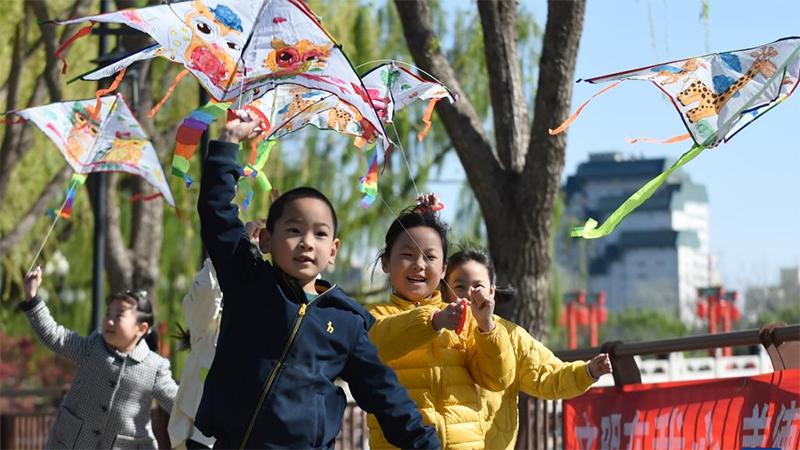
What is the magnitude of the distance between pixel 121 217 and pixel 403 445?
13747mm

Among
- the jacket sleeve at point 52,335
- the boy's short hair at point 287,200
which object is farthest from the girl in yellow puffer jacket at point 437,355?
the jacket sleeve at point 52,335

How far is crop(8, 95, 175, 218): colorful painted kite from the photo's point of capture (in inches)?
301

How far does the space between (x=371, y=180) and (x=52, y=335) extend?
2.18 m

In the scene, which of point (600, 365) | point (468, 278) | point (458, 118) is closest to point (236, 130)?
point (468, 278)

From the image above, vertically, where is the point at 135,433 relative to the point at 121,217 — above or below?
below

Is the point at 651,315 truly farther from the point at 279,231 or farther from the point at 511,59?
the point at 279,231

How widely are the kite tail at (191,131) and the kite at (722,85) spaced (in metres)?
1.30

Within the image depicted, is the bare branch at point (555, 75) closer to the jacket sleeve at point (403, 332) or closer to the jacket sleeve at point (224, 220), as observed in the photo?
the jacket sleeve at point (403, 332)

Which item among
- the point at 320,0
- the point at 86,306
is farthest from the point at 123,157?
the point at 86,306

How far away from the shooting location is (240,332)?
3.94 metres

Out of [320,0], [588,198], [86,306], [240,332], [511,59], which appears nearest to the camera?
[240,332]

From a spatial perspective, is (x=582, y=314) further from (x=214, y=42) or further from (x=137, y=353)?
(x=214, y=42)

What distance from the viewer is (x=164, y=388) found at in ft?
22.9

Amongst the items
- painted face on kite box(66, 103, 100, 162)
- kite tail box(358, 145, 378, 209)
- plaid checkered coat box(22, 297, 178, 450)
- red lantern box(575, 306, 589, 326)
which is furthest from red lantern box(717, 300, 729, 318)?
kite tail box(358, 145, 378, 209)
